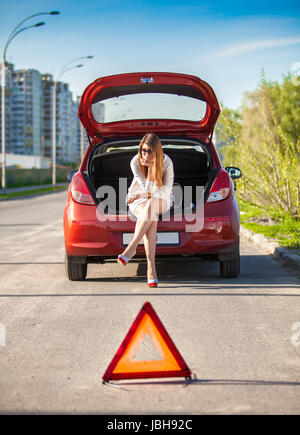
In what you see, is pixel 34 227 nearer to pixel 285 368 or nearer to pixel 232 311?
pixel 232 311

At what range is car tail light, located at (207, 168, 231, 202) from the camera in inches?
271

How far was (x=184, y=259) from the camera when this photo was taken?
6.88 meters

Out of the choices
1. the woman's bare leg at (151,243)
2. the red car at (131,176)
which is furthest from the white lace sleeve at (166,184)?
the woman's bare leg at (151,243)

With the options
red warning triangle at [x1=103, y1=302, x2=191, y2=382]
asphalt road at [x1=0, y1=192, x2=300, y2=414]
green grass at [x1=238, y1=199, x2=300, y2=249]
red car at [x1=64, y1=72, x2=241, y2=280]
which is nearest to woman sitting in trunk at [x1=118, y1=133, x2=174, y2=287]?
red car at [x1=64, y1=72, x2=241, y2=280]

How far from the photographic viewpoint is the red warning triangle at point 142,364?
354 centimetres

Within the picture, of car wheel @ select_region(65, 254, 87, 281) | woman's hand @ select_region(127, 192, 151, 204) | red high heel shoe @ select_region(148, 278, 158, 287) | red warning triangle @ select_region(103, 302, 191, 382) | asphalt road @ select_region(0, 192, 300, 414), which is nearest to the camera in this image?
asphalt road @ select_region(0, 192, 300, 414)

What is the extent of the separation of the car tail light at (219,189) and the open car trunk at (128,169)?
141 millimetres

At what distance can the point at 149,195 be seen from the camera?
268 inches

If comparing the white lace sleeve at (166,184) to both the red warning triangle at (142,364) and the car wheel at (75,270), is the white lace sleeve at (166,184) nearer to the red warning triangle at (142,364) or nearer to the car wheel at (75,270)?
the car wheel at (75,270)

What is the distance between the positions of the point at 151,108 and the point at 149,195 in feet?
4.84

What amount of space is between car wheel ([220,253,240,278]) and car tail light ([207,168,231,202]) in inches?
27.6

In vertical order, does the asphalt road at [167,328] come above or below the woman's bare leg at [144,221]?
below

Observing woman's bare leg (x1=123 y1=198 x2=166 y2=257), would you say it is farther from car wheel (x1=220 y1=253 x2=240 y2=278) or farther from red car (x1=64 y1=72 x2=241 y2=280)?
car wheel (x1=220 y1=253 x2=240 y2=278)

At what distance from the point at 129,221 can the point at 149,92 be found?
180 centimetres
